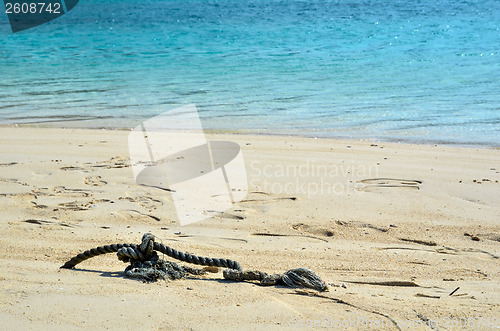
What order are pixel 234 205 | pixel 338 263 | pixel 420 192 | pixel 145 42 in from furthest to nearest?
1. pixel 145 42
2. pixel 420 192
3. pixel 234 205
4. pixel 338 263

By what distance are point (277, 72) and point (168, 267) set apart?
1110 centimetres

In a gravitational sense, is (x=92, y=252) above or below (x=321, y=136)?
above

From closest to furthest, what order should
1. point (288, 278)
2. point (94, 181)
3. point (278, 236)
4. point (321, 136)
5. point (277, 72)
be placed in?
point (288, 278)
point (278, 236)
point (94, 181)
point (321, 136)
point (277, 72)

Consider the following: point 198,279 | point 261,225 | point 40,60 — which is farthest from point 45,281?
point 40,60

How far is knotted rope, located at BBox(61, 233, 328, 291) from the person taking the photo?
2.68 meters

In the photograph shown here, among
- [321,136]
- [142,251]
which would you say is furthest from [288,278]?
[321,136]

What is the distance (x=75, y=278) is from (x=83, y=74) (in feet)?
38.7

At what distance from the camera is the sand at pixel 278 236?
2377 millimetres

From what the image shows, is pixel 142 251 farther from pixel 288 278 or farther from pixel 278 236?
pixel 278 236

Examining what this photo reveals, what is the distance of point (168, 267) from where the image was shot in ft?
9.14

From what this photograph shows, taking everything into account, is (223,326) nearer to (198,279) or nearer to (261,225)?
(198,279)

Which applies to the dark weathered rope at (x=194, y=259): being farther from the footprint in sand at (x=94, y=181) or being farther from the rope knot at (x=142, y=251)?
the footprint in sand at (x=94, y=181)

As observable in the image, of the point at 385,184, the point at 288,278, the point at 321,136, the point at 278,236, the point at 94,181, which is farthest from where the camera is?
the point at 321,136

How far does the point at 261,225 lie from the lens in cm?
381
